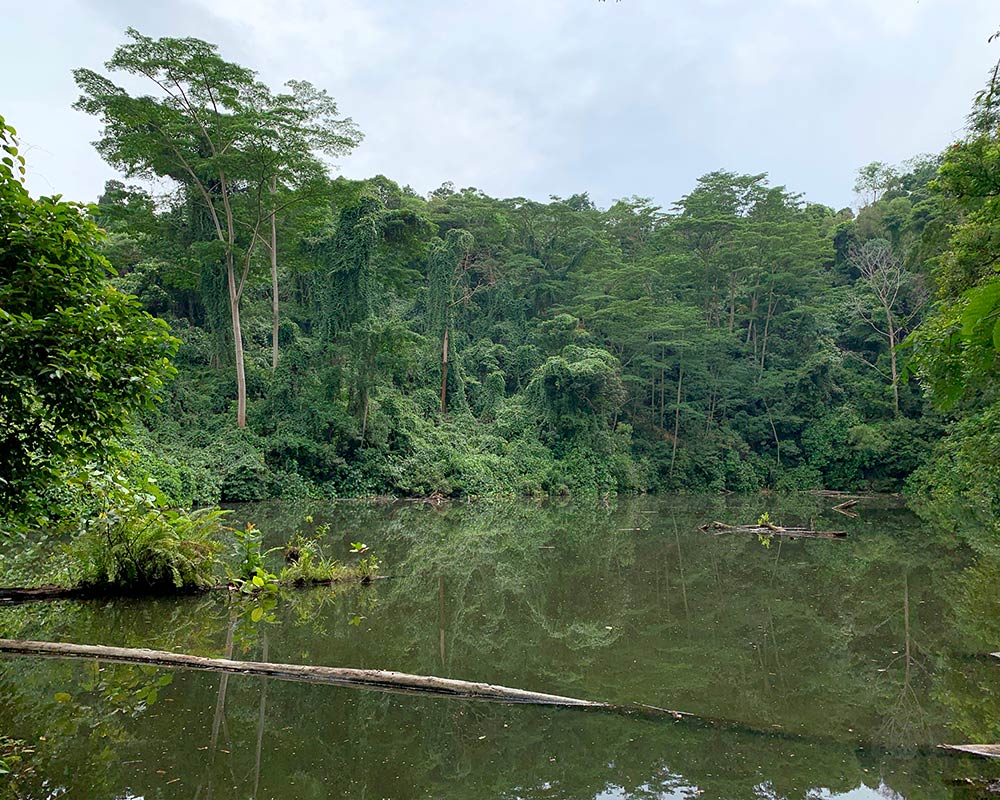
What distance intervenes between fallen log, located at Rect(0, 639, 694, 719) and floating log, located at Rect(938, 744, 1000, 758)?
1.50 m

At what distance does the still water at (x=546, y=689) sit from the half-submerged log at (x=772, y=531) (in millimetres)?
3307

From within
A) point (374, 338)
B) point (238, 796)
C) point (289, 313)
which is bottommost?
point (238, 796)

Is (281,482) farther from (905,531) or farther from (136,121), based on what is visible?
(905,531)

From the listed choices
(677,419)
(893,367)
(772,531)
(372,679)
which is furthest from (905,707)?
(893,367)

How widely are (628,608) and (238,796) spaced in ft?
16.7

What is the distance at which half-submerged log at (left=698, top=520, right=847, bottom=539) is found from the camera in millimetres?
12789

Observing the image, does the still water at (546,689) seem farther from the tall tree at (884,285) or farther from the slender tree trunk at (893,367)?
the tall tree at (884,285)

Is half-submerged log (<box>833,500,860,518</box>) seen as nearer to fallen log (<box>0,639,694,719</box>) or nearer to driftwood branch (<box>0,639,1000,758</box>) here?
driftwood branch (<box>0,639,1000,758</box>)

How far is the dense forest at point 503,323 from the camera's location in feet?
52.6

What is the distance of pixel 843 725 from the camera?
398 centimetres

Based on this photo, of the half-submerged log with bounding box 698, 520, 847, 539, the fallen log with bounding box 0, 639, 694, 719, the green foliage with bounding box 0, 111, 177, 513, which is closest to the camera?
the green foliage with bounding box 0, 111, 177, 513

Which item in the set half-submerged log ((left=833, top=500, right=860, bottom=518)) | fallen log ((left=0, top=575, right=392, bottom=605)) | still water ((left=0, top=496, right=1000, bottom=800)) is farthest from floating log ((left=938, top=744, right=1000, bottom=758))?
half-submerged log ((left=833, top=500, right=860, bottom=518))

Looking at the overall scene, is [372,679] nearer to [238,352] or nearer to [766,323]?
[238,352]

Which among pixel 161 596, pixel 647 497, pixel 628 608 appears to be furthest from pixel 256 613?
pixel 647 497
